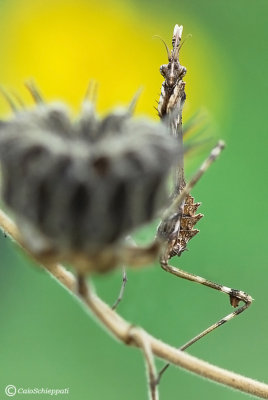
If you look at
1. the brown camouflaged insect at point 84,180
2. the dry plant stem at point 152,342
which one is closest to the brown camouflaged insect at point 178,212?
the dry plant stem at point 152,342

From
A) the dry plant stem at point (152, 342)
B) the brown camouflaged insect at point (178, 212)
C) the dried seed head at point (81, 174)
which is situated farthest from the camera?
the brown camouflaged insect at point (178, 212)

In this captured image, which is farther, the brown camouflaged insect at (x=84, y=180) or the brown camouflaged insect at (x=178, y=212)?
the brown camouflaged insect at (x=178, y=212)

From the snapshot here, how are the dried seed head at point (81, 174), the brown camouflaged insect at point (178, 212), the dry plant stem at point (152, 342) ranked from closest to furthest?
the dried seed head at point (81, 174), the dry plant stem at point (152, 342), the brown camouflaged insect at point (178, 212)

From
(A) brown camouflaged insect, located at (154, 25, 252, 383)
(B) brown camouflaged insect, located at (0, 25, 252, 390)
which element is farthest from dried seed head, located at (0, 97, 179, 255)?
(A) brown camouflaged insect, located at (154, 25, 252, 383)

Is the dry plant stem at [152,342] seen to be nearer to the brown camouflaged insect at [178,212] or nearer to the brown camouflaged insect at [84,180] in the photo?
the brown camouflaged insect at [84,180]

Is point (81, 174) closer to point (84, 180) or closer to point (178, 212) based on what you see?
point (84, 180)

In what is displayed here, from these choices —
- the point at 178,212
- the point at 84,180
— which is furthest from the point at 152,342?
the point at 178,212

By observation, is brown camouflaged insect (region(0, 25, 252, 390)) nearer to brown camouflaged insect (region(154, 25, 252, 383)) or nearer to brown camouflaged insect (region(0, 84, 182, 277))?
brown camouflaged insect (region(0, 84, 182, 277))
